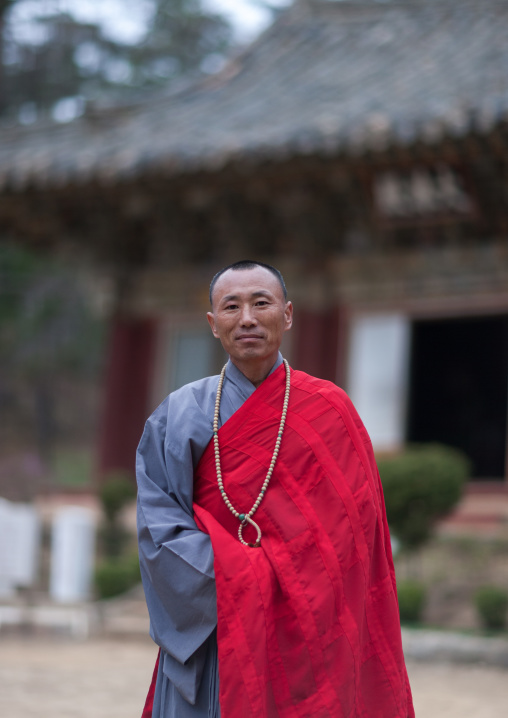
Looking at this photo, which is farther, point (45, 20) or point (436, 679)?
point (45, 20)

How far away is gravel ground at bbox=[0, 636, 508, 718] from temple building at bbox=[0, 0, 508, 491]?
127 inches

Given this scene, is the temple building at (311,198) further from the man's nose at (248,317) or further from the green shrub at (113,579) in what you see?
the man's nose at (248,317)

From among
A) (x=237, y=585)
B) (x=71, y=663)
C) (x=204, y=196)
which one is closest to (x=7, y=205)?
(x=204, y=196)

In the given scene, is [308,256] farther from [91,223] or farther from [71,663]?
[71,663]

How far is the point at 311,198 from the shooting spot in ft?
28.0

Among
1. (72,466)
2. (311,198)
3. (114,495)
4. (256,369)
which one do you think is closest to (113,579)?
(114,495)

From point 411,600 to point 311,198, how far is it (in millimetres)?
3933

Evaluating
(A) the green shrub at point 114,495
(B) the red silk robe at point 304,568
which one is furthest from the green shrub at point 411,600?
(B) the red silk robe at point 304,568

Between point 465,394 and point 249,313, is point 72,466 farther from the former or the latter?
point 249,313

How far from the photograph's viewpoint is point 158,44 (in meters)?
21.4

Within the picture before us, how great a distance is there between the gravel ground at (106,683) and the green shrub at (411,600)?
0.49 meters

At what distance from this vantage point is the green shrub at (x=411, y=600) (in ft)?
20.4

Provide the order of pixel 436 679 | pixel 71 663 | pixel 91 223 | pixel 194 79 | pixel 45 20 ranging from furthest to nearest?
pixel 45 20, pixel 194 79, pixel 91 223, pixel 71 663, pixel 436 679

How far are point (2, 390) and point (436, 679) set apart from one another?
55.6 feet
